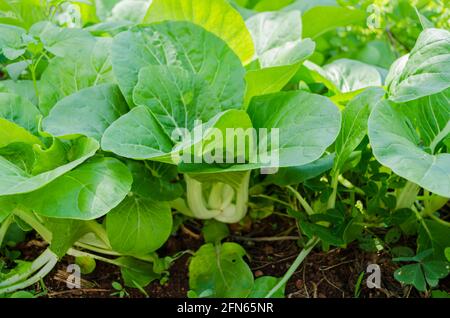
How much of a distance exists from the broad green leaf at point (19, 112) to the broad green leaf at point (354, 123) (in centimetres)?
58

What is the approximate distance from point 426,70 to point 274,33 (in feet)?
1.46

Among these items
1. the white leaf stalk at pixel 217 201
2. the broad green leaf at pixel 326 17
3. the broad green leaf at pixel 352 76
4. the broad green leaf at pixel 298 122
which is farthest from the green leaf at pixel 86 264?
the broad green leaf at pixel 326 17

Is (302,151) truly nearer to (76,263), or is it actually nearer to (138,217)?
(138,217)

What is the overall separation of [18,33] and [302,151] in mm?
627

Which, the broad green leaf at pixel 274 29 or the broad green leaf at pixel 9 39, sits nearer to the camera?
the broad green leaf at pixel 9 39

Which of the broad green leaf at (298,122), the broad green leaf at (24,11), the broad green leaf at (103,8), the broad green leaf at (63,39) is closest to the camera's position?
the broad green leaf at (298,122)

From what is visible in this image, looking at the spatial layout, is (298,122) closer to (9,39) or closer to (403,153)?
(403,153)

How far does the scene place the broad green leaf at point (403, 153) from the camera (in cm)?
83

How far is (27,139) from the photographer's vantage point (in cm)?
104

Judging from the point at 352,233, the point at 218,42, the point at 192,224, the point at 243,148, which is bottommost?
the point at 192,224

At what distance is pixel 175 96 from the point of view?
42.9 inches

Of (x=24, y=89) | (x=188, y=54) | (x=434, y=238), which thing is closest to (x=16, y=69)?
(x=24, y=89)

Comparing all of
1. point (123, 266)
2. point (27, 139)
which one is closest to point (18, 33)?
point (27, 139)

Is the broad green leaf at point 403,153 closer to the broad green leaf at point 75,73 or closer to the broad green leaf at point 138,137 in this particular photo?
the broad green leaf at point 138,137
